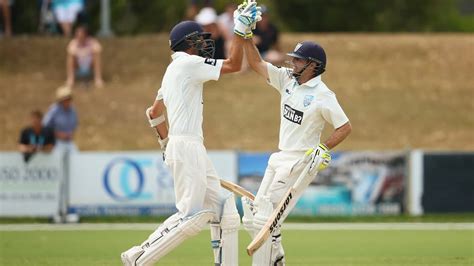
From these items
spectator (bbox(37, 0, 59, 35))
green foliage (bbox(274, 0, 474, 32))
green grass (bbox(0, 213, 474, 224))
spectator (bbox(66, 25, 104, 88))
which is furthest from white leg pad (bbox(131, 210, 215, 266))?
green foliage (bbox(274, 0, 474, 32))

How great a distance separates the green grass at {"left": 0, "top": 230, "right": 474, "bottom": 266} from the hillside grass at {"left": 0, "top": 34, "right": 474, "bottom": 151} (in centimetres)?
618

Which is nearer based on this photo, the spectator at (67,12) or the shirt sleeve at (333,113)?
the shirt sleeve at (333,113)

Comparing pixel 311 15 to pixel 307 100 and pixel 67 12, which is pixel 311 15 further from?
pixel 307 100

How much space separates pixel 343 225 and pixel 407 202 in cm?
147

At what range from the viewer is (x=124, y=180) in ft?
52.4

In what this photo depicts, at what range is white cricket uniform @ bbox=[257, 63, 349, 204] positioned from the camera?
30.4 ft

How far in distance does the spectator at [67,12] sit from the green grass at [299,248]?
924cm

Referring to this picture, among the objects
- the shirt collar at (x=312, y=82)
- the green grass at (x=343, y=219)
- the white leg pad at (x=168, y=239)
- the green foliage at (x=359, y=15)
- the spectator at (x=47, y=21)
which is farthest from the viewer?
the green foliage at (x=359, y=15)

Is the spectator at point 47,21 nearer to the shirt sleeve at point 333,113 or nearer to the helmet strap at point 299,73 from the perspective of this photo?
the helmet strap at point 299,73

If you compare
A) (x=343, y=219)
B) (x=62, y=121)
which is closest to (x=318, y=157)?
(x=343, y=219)

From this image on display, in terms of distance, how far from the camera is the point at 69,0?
2259 cm

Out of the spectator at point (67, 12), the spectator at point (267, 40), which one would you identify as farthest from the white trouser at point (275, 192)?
the spectator at point (67, 12)

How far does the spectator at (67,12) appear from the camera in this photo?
891 inches

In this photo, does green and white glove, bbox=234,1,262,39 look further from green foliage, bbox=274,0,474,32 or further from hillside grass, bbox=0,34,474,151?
green foliage, bbox=274,0,474,32
